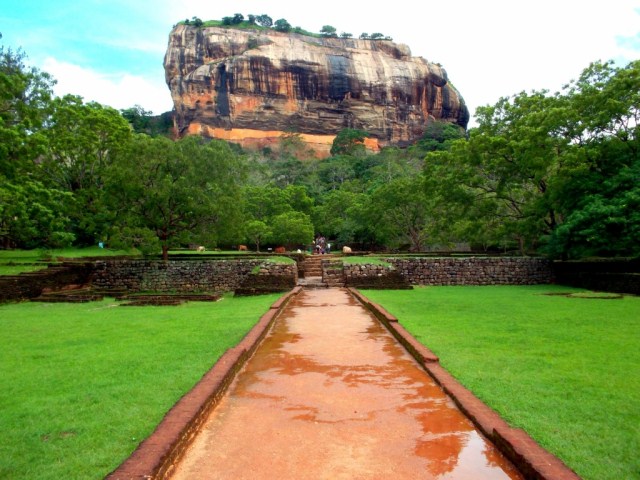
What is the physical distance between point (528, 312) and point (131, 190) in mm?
16772

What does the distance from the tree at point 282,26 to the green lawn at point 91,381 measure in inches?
3849

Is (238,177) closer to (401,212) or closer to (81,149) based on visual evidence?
(81,149)

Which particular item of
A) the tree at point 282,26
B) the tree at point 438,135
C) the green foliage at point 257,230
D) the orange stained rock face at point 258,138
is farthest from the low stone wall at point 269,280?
the tree at point 282,26

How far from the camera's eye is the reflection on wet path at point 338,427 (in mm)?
3387

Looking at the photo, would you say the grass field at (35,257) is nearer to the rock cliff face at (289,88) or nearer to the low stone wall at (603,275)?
the low stone wall at (603,275)

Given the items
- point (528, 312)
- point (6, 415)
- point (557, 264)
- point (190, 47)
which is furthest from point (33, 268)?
point (190, 47)

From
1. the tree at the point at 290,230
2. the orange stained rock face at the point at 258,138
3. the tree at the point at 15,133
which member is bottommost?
the tree at the point at 290,230

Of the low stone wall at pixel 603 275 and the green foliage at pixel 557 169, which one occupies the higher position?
the green foliage at pixel 557 169

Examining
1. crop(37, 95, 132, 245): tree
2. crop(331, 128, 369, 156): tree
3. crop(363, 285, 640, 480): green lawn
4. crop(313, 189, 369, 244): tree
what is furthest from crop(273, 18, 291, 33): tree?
crop(363, 285, 640, 480): green lawn

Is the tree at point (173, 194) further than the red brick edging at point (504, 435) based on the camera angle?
Yes

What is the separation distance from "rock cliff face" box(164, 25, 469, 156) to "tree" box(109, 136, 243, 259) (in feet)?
228

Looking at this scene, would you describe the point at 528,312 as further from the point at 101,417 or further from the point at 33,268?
the point at 33,268

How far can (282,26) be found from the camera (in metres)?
98.9

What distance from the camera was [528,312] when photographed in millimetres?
10898
